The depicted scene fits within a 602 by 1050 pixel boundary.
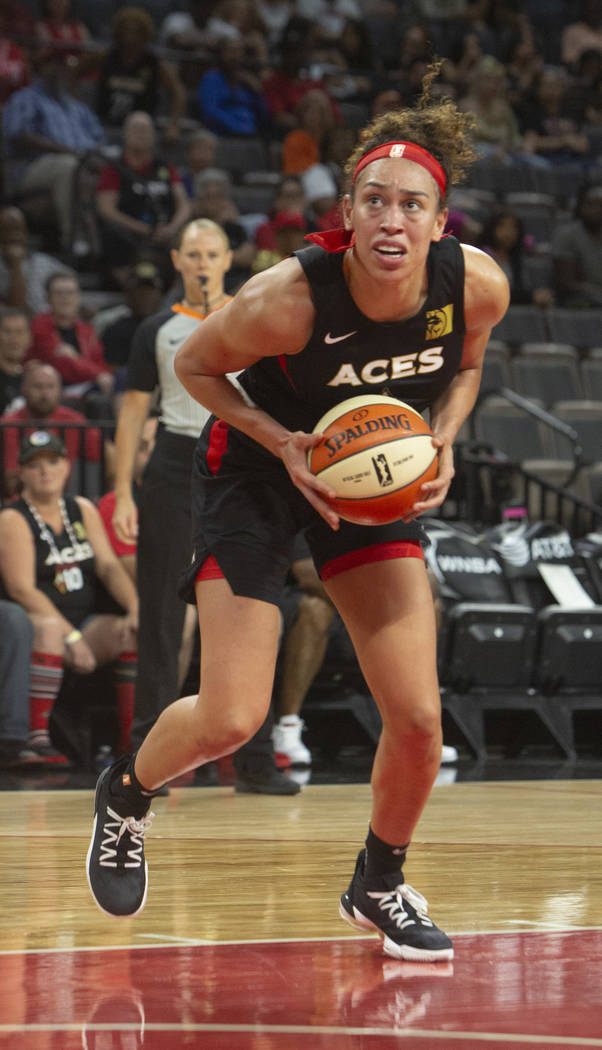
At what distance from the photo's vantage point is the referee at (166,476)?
5.45 metres

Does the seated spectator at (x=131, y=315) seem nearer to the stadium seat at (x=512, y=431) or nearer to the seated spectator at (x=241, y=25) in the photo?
the stadium seat at (x=512, y=431)

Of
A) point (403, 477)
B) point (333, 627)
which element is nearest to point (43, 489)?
point (333, 627)

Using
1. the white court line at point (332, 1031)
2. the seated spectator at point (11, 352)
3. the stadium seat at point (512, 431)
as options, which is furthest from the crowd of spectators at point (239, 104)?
the white court line at point (332, 1031)

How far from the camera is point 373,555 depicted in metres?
3.08

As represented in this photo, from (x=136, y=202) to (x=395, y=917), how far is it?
8232 millimetres

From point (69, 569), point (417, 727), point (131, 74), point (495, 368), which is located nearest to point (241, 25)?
point (131, 74)

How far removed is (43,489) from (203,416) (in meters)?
1.78

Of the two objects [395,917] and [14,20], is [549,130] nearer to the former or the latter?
[14,20]

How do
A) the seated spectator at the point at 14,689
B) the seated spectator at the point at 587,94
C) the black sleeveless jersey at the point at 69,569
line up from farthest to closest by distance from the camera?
the seated spectator at the point at 587,94 < the black sleeveless jersey at the point at 69,569 < the seated spectator at the point at 14,689

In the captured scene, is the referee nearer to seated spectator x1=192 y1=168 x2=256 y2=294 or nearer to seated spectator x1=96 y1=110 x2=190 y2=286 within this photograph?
seated spectator x1=192 y1=168 x2=256 y2=294

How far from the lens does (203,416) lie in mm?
5434

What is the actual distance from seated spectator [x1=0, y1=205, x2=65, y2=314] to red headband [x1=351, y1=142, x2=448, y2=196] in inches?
268

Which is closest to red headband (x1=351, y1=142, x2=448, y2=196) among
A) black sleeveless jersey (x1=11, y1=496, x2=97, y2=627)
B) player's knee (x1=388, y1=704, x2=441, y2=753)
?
player's knee (x1=388, y1=704, x2=441, y2=753)

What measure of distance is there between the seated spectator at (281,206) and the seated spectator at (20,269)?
1.41m
